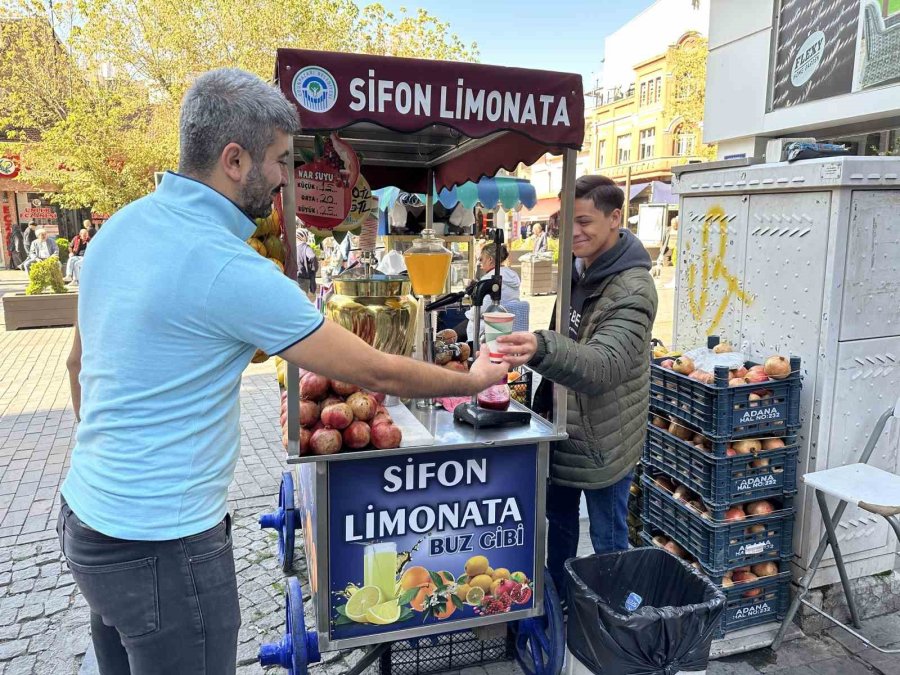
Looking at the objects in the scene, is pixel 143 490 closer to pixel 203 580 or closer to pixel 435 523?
pixel 203 580

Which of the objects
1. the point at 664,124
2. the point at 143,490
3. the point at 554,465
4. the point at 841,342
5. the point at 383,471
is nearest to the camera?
the point at 143,490

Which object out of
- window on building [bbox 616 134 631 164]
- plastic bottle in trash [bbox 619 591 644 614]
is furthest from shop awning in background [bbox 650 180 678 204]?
plastic bottle in trash [bbox 619 591 644 614]

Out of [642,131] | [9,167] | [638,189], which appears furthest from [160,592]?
[642,131]

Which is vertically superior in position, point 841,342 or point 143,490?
point 841,342

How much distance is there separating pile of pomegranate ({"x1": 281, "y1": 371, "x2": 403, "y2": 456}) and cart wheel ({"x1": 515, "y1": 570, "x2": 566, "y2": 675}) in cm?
90

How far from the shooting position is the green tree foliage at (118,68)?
598 inches

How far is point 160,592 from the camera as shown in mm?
1527

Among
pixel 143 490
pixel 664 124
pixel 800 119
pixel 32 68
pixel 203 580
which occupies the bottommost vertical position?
pixel 203 580

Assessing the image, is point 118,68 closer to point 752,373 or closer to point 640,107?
point 752,373

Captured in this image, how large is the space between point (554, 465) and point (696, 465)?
33.7 inches

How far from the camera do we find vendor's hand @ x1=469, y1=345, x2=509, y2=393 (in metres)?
1.88

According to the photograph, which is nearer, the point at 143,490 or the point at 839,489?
the point at 143,490

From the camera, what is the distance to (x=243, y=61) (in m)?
15.5

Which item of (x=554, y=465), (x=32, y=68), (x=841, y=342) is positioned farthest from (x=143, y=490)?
(x=32, y=68)
